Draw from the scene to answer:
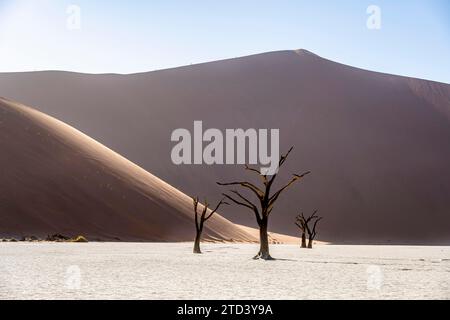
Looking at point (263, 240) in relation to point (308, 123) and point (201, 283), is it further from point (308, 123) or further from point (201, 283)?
point (308, 123)

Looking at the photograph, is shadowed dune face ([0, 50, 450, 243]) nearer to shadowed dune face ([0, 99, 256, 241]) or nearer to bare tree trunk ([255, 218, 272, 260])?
shadowed dune face ([0, 99, 256, 241])

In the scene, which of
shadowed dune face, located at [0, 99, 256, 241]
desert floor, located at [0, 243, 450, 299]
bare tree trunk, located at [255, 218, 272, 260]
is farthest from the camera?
shadowed dune face, located at [0, 99, 256, 241]

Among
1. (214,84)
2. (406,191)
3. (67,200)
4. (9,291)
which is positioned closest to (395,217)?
(406,191)

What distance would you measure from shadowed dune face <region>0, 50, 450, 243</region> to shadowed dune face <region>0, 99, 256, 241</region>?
2803 centimetres

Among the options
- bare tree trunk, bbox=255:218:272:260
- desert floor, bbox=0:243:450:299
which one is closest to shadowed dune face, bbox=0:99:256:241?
bare tree trunk, bbox=255:218:272:260

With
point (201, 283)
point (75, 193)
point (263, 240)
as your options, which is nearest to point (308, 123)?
point (75, 193)

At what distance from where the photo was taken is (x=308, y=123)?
113 meters

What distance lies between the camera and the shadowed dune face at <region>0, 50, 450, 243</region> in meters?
96.5

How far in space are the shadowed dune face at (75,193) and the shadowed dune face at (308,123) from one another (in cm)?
Result: 2803

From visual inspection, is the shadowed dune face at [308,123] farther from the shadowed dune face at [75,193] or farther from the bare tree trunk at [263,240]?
the bare tree trunk at [263,240]

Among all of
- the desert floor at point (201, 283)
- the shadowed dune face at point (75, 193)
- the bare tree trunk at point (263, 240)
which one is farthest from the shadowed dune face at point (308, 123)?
the desert floor at point (201, 283)

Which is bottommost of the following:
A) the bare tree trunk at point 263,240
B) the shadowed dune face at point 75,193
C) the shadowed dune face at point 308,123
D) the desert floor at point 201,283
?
the desert floor at point 201,283

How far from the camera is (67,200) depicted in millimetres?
53500

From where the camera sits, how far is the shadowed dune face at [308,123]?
96.5m
